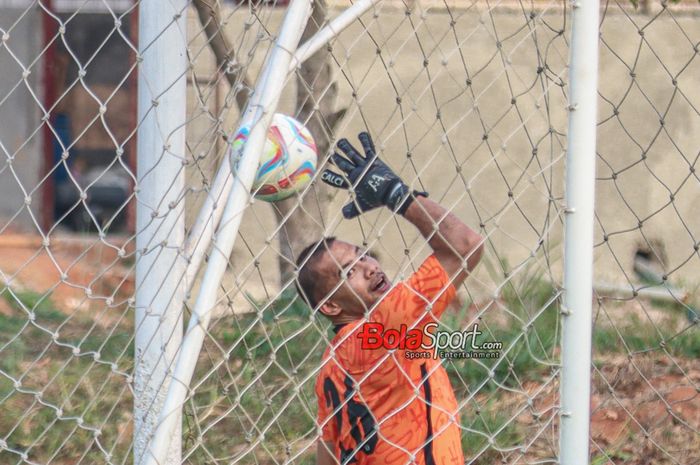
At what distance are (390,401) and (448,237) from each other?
0.47m

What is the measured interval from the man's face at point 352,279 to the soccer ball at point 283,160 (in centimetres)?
20

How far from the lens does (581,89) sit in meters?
2.11

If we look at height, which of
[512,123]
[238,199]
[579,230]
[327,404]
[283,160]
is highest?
[512,123]

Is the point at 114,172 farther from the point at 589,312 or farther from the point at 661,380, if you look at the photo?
the point at 589,312

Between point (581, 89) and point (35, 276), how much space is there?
4.14m

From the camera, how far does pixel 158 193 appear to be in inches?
110

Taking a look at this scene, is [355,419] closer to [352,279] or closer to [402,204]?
[352,279]

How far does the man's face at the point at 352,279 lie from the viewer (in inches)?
106

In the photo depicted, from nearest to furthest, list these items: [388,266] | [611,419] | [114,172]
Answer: [611,419], [388,266], [114,172]

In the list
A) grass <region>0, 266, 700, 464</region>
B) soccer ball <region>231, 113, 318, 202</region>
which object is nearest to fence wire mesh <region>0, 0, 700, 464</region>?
grass <region>0, 266, 700, 464</region>

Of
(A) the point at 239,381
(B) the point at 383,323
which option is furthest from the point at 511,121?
(B) the point at 383,323

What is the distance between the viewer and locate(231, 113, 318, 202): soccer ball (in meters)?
2.51

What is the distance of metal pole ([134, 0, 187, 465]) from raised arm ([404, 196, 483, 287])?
0.65 metres

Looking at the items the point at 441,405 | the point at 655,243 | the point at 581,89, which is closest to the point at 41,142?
the point at 655,243
